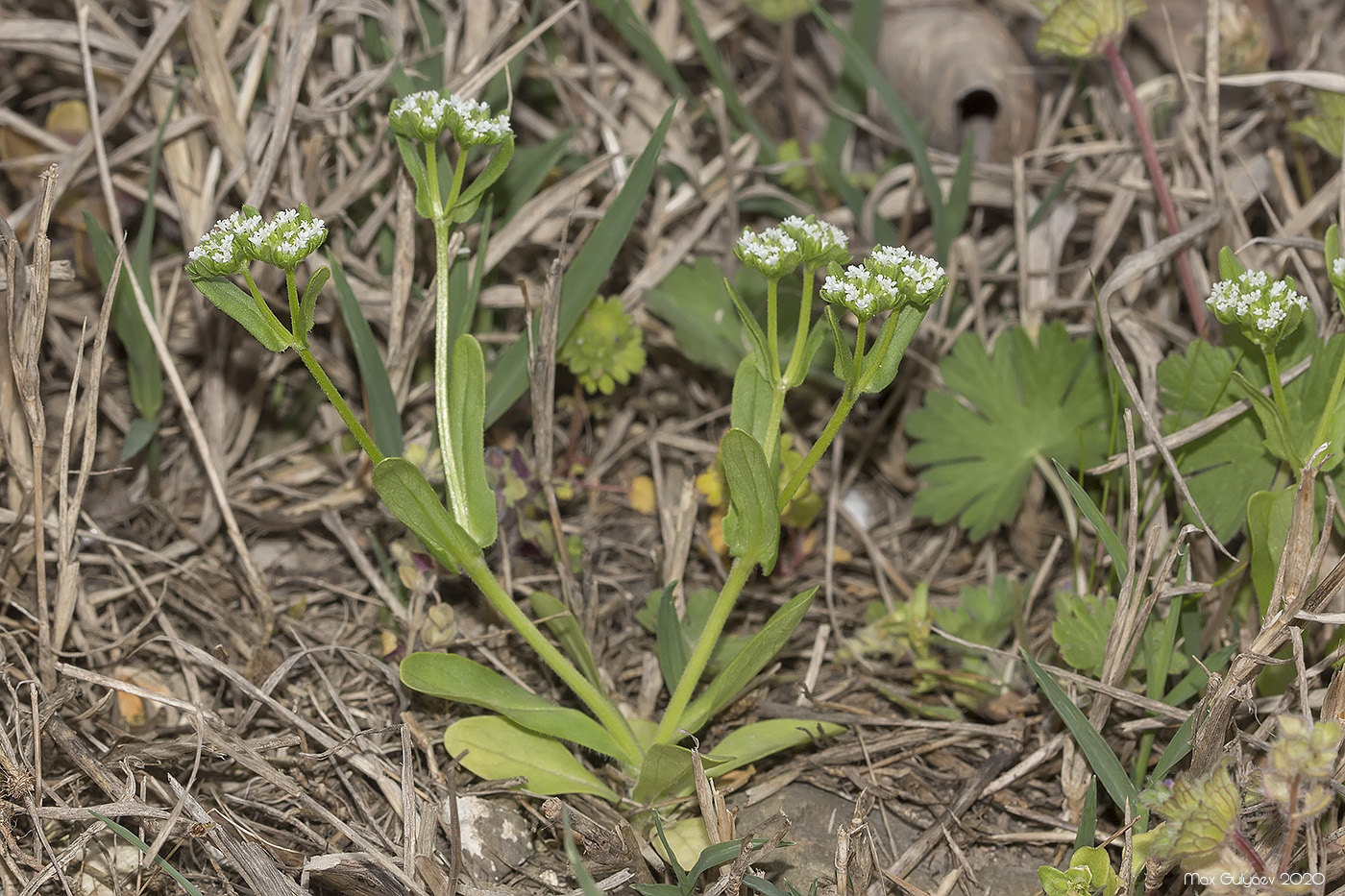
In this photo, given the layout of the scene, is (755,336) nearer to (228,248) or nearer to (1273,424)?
(228,248)

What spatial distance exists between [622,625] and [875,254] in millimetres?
1108

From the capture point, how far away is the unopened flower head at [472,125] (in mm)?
2021

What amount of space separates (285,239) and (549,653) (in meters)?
0.87

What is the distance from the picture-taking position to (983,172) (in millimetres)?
2895

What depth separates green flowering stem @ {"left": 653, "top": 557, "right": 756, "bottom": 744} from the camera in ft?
6.59

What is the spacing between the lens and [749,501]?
1.91 m

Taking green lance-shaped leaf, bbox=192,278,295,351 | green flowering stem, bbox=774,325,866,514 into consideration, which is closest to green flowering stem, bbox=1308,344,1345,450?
green flowering stem, bbox=774,325,866,514

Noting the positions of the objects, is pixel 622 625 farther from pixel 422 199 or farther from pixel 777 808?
pixel 422 199

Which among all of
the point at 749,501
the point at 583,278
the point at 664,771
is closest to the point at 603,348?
the point at 583,278

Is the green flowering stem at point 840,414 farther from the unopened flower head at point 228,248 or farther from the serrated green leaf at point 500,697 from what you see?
the unopened flower head at point 228,248

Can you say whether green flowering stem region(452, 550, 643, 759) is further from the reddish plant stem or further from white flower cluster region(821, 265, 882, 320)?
the reddish plant stem

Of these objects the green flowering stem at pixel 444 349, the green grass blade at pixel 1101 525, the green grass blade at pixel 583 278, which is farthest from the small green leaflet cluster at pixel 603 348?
the green grass blade at pixel 1101 525

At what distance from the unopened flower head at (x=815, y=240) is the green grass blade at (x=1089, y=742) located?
0.79 metres

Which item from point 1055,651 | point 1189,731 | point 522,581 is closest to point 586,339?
point 522,581
